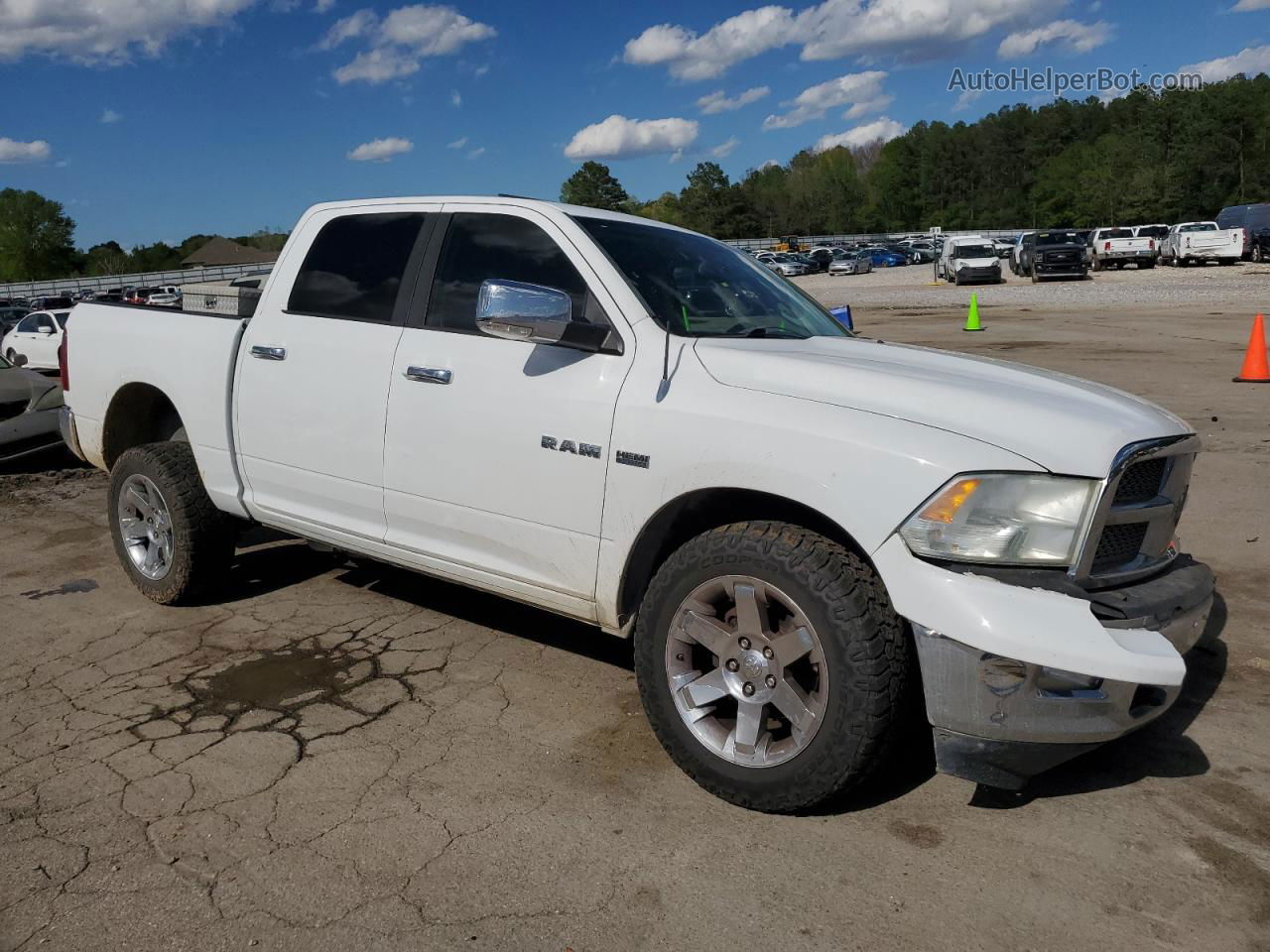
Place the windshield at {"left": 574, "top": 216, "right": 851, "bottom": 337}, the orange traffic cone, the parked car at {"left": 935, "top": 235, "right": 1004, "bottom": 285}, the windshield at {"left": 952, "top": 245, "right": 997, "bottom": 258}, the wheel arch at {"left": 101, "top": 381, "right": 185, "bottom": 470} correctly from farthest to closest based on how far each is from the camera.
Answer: the windshield at {"left": 952, "top": 245, "right": 997, "bottom": 258} → the parked car at {"left": 935, "top": 235, "right": 1004, "bottom": 285} → the orange traffic cone → the wheel arch at {"left": 101, "top": 381, "right": 185, "bottom": 470} → the windshield at {"left": 574, "top": 216, "right": 851, "bottom": 337}

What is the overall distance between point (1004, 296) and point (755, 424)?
31.7m

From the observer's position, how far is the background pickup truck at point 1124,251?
42.2 m

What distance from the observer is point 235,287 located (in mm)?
5398

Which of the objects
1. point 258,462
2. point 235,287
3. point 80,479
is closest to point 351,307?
point 258,462

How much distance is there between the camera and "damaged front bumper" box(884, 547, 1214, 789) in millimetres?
2660

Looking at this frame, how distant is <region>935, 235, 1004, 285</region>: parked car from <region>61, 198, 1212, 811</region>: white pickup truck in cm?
3705

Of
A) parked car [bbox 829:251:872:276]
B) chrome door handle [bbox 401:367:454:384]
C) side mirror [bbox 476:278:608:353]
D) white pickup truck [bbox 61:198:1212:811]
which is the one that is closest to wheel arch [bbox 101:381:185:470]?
white pickup truck [bbox 61:198:1212:811]

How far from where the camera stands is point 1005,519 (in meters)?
2.79

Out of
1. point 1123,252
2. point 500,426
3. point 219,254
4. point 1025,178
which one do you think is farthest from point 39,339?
point 1025,178

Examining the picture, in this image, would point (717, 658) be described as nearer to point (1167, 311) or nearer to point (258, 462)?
point (258, 462)

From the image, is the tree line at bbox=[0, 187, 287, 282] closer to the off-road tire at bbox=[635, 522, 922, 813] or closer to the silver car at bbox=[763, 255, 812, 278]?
the silver car at bbox=[763, 255, 812, 278]

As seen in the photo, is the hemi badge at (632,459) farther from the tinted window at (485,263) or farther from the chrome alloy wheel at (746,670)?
the tinted window at (485,263)

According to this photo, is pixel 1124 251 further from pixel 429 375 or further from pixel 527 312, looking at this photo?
pixel 527 312

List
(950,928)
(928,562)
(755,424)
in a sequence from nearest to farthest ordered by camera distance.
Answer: (950,928)
(928,562)
(755,424)
